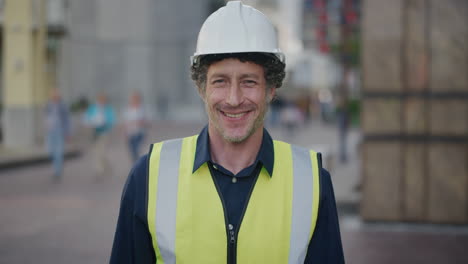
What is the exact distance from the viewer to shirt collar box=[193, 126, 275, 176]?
2.54 m

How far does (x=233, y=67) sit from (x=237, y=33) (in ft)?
0.43

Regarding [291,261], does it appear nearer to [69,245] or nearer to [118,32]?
[69,245]

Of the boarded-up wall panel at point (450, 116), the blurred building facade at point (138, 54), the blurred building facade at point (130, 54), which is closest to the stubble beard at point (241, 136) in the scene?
the boarded-up wall panel at point (450, 116)

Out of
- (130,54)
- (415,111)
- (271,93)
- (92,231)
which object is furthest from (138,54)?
(271,93)

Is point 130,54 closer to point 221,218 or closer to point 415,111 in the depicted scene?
point 415,111

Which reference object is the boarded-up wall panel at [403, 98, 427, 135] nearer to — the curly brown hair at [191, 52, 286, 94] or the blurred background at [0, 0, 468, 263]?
the blurred background at [0, 0, 468, 263]

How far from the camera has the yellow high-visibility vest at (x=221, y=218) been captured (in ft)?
8.07

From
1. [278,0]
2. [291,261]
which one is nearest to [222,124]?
[291,261]

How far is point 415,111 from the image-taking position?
8383mm

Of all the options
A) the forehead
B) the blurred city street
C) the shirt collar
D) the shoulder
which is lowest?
the blurred city street

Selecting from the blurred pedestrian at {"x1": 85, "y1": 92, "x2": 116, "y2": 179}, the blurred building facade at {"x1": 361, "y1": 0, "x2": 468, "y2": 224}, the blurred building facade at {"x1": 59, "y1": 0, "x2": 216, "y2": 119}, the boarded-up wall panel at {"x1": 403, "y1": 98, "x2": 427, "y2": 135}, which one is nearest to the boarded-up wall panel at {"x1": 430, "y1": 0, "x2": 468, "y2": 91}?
the blurred building facade at {"x1": 361, "y1": 0, "x2": 468, "y2": 224}

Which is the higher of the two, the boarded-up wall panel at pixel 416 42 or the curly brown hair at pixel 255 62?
the boarded-up wall panel at pixel 416 42

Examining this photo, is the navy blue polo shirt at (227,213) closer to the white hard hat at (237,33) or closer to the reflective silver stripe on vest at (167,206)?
the reflective silver stripe on vest at (167,206)

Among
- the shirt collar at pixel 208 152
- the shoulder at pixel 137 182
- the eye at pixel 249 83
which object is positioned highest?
the eye at pixel 249 83
